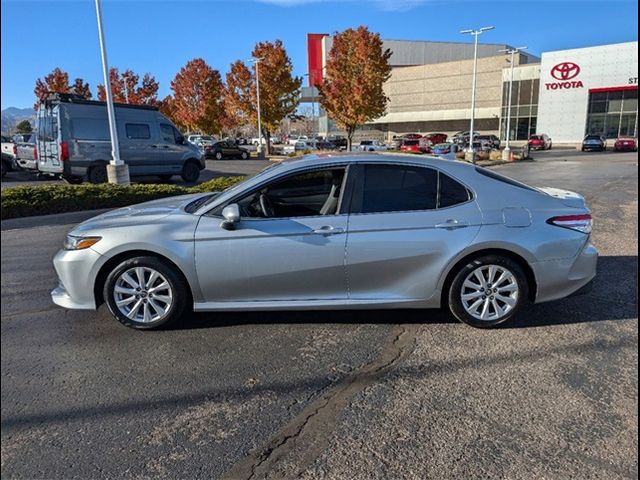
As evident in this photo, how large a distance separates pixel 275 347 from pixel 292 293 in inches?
18.5

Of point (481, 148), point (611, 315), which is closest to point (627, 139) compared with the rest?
point (481, 148)

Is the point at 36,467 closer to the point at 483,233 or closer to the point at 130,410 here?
the point at 130,410

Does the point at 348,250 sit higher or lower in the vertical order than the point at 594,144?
lower

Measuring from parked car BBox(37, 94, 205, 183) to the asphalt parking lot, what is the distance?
35.1ft

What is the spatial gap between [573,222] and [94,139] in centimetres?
1373

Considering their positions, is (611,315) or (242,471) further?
(611,315)

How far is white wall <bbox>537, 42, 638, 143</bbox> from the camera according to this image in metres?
45.6

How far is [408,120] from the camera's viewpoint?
6806cm

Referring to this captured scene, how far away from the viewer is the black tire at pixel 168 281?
12.6 ft

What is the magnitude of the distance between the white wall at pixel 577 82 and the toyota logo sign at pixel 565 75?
0.12 metres

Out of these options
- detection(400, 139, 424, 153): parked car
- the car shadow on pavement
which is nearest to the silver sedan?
the car shadow on pavement

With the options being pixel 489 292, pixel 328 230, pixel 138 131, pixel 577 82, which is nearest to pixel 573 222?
pixel 489 292

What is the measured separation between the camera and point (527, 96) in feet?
177

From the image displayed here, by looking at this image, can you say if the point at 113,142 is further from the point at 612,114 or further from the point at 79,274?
the point at 612,114
